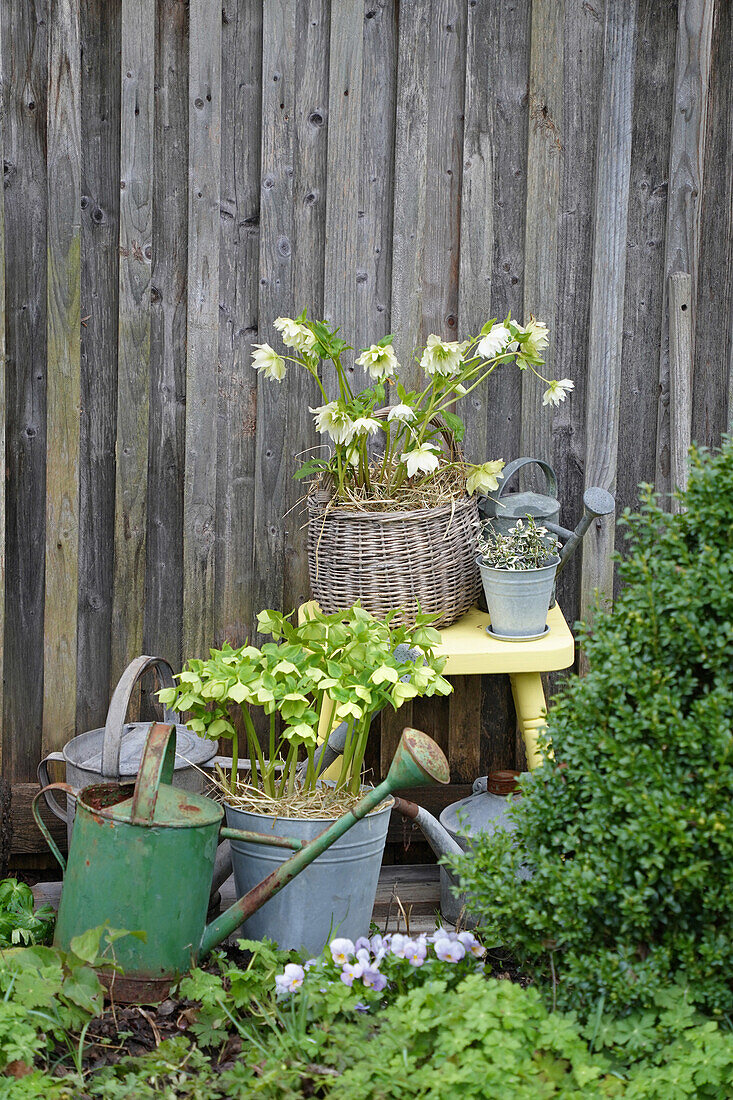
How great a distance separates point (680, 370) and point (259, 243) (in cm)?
125

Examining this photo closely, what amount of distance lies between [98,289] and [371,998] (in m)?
1.93

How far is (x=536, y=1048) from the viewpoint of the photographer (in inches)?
61.4

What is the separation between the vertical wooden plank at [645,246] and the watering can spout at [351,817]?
1.36m

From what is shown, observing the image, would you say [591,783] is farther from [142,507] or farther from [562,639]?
[142,507]

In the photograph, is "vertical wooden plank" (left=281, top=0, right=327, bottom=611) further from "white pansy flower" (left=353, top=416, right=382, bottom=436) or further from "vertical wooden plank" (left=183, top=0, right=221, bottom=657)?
"white pansy flower" (left=353, top=416, right=382, bottom=436)

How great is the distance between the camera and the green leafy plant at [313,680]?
2.06 meters

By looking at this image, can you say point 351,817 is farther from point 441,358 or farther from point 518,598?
point 441,358

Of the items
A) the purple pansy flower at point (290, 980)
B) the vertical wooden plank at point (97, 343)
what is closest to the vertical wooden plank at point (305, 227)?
the vertical wooden plank at point (97, 343)

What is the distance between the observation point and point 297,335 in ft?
7.85

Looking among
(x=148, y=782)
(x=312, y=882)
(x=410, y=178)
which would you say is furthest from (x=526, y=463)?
(x=148, y=782)

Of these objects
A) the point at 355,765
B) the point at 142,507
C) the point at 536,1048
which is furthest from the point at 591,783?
the point at 142,507

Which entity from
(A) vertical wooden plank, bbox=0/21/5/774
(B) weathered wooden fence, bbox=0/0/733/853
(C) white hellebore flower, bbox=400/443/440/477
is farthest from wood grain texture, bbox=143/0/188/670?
(C) white hellebore flower, bbox=400/443/440/477

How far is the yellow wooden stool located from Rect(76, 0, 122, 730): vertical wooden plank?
0.67 metres

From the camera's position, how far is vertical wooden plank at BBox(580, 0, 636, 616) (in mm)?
2779
